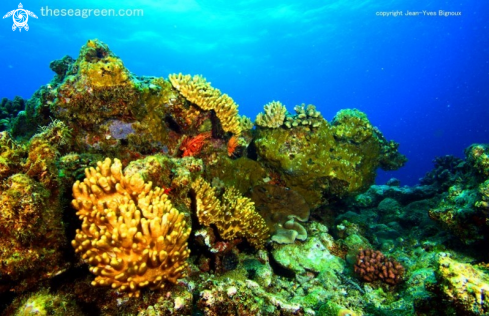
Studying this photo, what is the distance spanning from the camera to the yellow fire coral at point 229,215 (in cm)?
495

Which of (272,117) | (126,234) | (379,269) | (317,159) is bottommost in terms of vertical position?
(379,269)

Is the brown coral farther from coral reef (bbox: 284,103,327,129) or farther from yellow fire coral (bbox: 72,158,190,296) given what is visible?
yellow fire coral (bbox: 72,158,190,296)

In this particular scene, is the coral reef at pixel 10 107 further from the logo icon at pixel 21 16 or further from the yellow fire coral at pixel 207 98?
the logo icon at pixel 21 16

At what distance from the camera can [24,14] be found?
48.7 m

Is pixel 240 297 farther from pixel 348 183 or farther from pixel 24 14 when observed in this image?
pixel 24 14

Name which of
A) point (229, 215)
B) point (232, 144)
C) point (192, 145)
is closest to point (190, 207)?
point (229, 215)

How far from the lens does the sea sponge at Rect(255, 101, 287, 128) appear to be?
7.96 m

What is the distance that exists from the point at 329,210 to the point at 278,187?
8.49 feet

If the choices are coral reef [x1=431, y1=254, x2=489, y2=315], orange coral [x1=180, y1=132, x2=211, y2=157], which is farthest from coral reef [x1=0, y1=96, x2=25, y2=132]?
coral reef [x1=431, y1=254, x2=489, y2=315]

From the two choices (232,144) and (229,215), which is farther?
(232,144)

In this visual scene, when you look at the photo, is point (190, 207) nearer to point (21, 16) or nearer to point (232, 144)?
point (232, 144)

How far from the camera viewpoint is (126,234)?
8.87ft

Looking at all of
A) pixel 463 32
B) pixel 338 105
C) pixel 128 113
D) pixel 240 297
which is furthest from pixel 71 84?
pixel 338 105

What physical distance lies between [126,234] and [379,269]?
5720 mm
